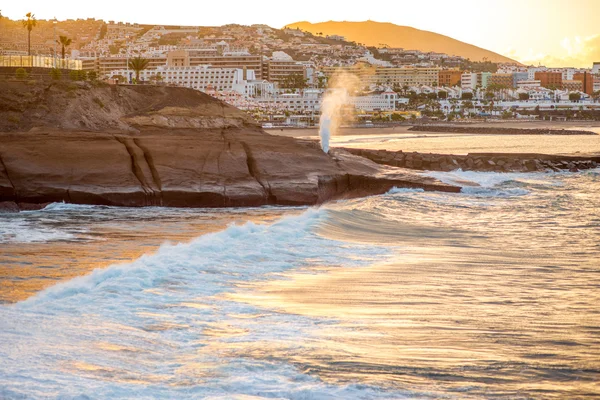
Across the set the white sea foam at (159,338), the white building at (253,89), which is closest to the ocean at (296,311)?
the white sea foam at (159,338)

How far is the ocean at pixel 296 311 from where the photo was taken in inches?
269

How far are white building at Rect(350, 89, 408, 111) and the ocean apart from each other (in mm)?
176833

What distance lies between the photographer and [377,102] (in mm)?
196125

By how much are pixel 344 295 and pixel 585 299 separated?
2789 millimetres

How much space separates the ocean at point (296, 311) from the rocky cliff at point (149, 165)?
4084 mm

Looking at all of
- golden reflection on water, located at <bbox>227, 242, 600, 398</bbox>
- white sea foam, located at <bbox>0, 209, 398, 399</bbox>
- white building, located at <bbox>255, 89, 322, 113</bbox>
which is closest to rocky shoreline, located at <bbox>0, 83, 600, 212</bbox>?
white sea foam, located at <bbox>0, 209, 398, 399</bbox>

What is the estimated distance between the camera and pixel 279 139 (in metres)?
26.8

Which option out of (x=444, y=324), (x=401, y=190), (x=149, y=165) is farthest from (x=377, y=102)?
(x=444, y=324)

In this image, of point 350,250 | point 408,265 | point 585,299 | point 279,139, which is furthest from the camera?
point 279,139

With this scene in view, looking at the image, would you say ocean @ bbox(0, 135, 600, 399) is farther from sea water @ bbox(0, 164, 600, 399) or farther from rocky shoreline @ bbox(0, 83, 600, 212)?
rocky shoreline @ bbox(0, 83, 600, 212)

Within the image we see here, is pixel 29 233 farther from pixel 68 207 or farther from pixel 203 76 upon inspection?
pixel 203 76

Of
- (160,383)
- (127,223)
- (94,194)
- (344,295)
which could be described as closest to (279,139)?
(94,194)

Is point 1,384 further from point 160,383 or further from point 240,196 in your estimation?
point 240,196

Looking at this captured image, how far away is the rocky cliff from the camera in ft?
72.6
